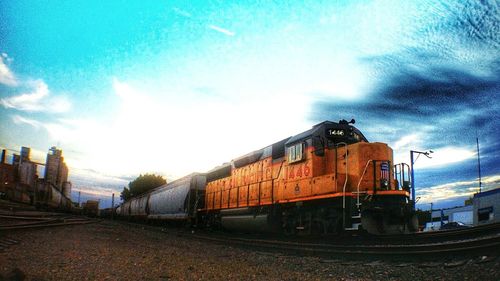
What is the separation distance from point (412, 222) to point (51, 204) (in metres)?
54.7

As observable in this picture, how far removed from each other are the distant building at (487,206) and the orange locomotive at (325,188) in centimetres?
2019

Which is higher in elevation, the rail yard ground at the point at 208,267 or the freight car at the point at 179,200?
the freight car at the point at 179,200

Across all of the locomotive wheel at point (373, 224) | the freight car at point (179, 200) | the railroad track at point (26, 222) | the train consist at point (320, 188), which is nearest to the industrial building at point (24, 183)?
the freight car at point (179, 200)

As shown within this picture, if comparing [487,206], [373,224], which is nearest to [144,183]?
[487,206]

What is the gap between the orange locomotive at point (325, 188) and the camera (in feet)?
31.6

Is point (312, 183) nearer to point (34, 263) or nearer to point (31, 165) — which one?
point (34, 263)

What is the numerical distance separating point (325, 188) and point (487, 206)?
2304 centimetres

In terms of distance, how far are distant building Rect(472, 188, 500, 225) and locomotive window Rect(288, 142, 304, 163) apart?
68.9 feet

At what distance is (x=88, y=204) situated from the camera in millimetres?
61969

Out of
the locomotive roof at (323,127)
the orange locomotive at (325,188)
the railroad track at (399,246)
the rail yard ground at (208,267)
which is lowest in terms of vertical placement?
the rail yard ground at (208,267)

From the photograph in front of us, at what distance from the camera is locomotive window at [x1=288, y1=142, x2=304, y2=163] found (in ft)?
40.8

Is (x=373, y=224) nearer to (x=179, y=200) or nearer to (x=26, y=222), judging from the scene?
(x=26, y=222)

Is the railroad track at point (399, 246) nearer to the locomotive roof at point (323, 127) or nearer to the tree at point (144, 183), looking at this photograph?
the locomotive roof at point (323, 127)

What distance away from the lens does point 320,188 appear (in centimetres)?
1113
